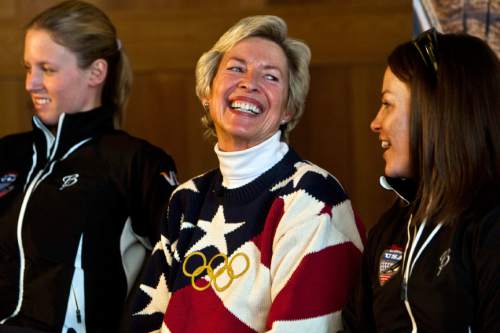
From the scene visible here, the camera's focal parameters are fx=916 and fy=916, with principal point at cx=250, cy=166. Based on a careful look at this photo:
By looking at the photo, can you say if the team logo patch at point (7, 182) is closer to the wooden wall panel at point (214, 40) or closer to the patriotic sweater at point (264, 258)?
the patriotic sweater at point (264, 258)

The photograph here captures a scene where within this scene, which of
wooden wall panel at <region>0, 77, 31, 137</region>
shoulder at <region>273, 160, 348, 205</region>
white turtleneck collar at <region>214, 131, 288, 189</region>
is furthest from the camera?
wooden wall panel at <region>0, 77, 31, 137</region>

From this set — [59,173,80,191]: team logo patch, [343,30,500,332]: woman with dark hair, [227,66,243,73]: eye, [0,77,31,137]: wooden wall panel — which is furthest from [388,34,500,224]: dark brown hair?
[0,77,31,137]: wooden wall panel

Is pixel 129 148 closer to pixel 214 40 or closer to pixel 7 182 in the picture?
pixel 7 182

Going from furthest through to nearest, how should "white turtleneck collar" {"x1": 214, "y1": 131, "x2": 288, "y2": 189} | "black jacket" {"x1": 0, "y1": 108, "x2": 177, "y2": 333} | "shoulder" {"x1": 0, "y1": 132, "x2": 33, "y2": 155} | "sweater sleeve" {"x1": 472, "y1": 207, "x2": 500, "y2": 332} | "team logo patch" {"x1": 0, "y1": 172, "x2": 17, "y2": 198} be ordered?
"shoulder" {"x1": 0, "y1": 132, "x2": 33, "y2": 155} → "team logo patch" {"x1": 0, "y1": 172, "x2": 17, "y2": 198} → "black jacket" {"x1": 0, "y1": 108, "x2": 177, "y2": 333} → "white turtleneck collar" {"x1": 214, "y1": 131, "x2": 288, "y2": 189} → "sweater sleeve" {"x1": 472, "y1": 207, "x2": 500, "y2": 332}

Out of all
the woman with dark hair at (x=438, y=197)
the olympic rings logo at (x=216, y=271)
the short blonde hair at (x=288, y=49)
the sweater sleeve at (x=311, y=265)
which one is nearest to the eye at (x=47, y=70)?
the short blonde hair at (x=288, y=49)

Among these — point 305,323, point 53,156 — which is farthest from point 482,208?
point 53,156

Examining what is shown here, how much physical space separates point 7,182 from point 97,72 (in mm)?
437

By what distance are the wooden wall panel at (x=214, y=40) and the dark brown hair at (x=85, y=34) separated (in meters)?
0.59

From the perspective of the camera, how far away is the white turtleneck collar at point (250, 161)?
2350 mm

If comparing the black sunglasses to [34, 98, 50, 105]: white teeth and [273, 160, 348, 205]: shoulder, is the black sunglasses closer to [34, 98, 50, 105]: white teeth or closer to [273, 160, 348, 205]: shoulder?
[273, 160, 348, 205]: shoulder

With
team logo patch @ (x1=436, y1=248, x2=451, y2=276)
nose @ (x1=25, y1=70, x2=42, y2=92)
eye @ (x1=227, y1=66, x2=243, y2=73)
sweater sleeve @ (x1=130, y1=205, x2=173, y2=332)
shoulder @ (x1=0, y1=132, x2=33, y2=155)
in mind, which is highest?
eye @ (x1=227, y1=66, x2=243, y2=73)

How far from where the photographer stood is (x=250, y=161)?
7.72ft

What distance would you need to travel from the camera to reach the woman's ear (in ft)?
9.27

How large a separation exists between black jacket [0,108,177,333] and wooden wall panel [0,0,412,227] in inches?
28.3
